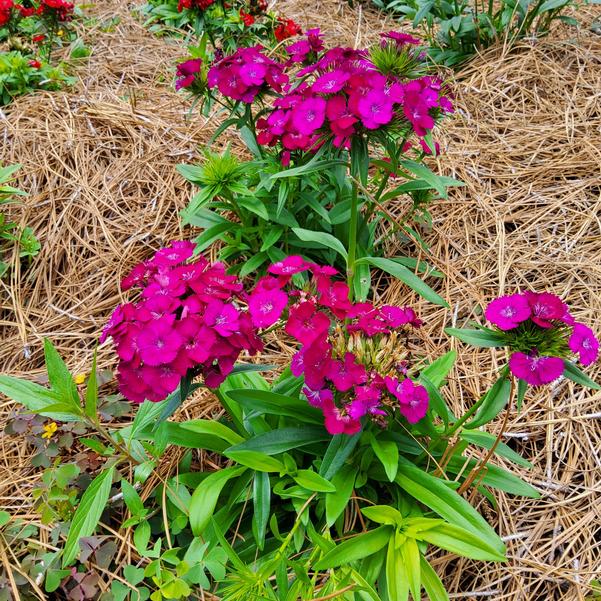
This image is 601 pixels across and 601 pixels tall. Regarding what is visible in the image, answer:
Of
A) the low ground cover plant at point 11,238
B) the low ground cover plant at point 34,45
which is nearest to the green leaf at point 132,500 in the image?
the low ground cover plant at point 11,238

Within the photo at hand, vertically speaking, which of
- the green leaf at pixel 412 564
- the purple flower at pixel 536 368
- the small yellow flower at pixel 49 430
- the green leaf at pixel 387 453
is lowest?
the small yellow flower at pixel 49 430

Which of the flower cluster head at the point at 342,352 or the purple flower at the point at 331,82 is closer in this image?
the flower cluster head at the point at 342,352

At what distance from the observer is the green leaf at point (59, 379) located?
1759 millimetres

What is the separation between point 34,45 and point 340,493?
4840 millimetres

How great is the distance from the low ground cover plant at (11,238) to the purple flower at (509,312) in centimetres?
248

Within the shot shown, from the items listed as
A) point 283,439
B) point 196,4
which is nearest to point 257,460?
point 283,439

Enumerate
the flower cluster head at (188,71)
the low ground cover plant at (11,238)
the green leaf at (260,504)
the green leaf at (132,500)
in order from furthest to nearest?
the low ground cover plant at (11,238) < the flower cluster head at (188,71) < the green leaf at (132,500) < the green leaf at (260,504)

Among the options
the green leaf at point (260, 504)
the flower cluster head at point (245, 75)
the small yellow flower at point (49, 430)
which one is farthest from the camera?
the flower cluster head at point (245, 75)

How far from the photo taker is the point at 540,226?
9.87 feet

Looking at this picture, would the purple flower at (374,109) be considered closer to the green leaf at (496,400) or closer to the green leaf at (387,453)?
the green leaf at (496,400)

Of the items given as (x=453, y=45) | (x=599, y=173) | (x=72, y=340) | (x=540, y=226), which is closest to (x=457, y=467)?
(x=540, y=226)

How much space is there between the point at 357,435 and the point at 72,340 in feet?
5.50

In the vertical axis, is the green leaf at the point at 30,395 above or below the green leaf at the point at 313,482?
above

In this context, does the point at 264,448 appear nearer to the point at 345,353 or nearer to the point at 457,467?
the point at 345,353
